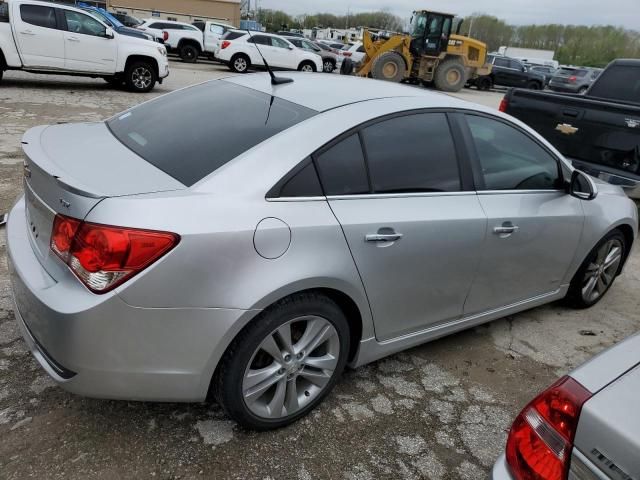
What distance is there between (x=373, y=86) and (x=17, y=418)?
2415 millimetres

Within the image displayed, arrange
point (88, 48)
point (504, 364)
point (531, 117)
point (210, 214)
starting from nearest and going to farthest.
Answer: point (210, 214) < point (504, 364) < point (531, 117) < point (88, 48)

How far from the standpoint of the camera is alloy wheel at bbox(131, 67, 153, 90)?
38.9 ft

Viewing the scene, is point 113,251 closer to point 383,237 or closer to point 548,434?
point 383,237

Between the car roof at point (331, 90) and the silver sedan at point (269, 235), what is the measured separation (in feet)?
0.06

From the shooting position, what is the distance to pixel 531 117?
604 centimetres

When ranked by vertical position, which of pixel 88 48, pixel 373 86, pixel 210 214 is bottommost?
pixel 88 48

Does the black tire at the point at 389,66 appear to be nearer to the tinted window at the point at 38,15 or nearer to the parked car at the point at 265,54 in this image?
the parked car at the point at 265,54

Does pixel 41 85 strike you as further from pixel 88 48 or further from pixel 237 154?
pixel 237 154

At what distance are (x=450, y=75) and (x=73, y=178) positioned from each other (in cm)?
2181

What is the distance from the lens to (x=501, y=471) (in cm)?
156

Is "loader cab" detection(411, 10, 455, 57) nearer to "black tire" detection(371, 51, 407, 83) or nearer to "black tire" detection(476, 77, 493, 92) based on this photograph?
"black tire" detection(371, 51, 407, 83)

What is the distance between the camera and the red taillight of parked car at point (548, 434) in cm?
139

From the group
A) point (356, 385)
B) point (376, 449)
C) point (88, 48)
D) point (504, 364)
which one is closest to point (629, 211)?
point (504, 364)

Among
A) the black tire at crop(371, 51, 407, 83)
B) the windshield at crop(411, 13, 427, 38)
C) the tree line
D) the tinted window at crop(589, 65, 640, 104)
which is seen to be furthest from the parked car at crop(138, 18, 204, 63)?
the tree line
